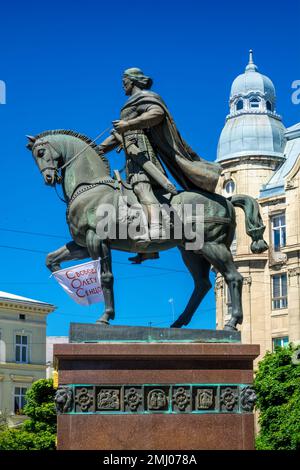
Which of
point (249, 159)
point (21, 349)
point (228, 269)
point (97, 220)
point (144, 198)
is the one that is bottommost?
point (228, 269)

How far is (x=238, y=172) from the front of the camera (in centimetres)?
7150

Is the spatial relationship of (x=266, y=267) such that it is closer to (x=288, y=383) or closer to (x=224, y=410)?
(x=288, y=383)

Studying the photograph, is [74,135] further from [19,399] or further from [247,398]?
[19,399]

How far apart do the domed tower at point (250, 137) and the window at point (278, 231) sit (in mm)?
3039

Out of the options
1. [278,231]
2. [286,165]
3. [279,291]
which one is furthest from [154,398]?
[286,165]

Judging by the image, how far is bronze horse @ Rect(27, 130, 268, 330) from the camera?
1864 cm

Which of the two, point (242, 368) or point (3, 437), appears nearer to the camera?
point (242, 368)

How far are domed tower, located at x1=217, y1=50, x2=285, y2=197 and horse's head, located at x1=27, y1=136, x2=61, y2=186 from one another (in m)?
51.4

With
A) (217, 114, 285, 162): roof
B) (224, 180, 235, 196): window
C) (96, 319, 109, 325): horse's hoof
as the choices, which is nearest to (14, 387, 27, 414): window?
(224, 180, 235, 196): window

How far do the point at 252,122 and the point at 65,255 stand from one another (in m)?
55.2

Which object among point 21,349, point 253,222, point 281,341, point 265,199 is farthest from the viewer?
point 21,349

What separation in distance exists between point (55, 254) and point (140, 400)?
3293mm

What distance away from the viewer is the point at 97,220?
18531mm
